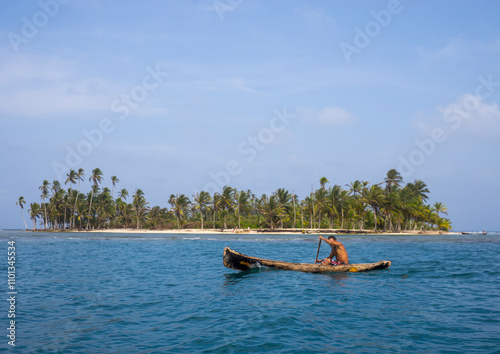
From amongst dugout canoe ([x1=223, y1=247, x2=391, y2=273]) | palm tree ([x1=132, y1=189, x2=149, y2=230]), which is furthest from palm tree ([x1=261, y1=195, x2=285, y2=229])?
dugout canoe ([x1=223, y1=247, x2=391, y2=273])

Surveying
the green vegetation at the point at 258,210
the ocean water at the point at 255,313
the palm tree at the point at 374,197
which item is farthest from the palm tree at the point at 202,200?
the ocean water at the point at 255,313

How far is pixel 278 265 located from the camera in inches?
859

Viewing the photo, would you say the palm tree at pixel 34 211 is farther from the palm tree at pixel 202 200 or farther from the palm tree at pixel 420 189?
the palm tree at pixel 420 189

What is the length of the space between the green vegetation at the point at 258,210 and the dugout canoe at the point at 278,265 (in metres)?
72.3

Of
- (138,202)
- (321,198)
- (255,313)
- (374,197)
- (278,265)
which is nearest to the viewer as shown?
(255,313)

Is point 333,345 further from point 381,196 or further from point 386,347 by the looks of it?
point 381,196

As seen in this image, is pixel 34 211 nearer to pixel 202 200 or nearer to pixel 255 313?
pixel 202 200

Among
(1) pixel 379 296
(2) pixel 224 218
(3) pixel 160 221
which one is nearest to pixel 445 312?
(1) pixel 379 296

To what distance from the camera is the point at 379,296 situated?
1550 centimetres

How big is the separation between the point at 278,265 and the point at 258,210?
86.6 meters

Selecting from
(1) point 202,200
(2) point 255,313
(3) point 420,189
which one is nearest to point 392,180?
(3) point 420,189

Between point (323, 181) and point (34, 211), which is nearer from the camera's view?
point (323, 181)

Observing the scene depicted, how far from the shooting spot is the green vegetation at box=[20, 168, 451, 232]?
9594 centimetres

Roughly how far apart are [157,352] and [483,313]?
35.9 ft
